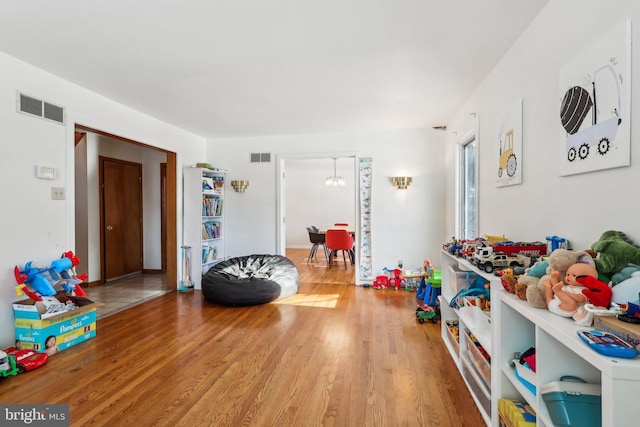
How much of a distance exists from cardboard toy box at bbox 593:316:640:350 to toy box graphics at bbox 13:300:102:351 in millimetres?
3455

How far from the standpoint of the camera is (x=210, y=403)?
6.14 feet

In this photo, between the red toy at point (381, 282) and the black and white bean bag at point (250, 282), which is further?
the red toy at point (381, 282)

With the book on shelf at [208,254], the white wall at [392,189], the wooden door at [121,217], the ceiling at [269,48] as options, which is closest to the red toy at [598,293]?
the ceiling at [269,48]

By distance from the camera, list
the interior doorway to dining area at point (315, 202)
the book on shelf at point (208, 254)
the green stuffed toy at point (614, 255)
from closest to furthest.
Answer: the green stuffed toy at point (614, 255)
the book on shelf at point (208, 254)
the interior doorway to dining area at point (315, 202)

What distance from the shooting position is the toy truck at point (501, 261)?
164 centimetres

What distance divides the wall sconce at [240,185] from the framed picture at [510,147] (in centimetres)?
378

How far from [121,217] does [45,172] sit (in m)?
2.79

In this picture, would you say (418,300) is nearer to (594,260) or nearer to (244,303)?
(244,303)

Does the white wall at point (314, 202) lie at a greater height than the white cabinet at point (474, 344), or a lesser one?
greater

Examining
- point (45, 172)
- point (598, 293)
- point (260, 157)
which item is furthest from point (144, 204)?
point (598, 293)

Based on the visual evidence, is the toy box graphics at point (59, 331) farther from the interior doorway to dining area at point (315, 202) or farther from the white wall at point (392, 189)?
the interior doorway to dining area at point (315, 202)

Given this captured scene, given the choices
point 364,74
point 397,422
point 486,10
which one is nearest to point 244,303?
point 397,422

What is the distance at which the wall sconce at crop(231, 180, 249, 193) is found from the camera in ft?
16.9

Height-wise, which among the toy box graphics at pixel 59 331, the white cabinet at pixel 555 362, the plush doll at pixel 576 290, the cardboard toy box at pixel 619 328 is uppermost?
the plush doll at pixel 576 290
